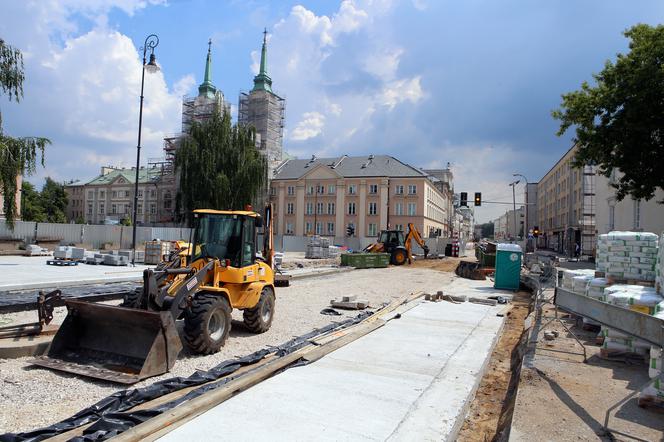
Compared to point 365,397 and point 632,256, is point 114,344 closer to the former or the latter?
point 365,397

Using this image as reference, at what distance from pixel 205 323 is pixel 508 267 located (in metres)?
16.4

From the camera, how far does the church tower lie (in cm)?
7631

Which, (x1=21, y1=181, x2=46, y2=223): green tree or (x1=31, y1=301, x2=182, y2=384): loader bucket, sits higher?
(x1=21, y1=181, x2=46, y2=223): green tree

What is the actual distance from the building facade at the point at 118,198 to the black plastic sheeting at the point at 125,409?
7461 centimetres

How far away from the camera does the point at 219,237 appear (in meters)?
9.12

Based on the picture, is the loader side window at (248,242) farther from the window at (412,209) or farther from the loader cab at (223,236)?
the window at (412,209)

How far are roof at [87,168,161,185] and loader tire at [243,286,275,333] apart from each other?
79521mm

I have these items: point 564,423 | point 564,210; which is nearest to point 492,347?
point 564,423

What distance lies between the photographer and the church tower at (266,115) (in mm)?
76312

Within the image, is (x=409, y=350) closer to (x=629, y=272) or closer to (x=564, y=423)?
(x=564, y=423)

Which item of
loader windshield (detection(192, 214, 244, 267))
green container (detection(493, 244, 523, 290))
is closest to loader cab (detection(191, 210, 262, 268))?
loader windshield (detection(192, 214, 244, 267))

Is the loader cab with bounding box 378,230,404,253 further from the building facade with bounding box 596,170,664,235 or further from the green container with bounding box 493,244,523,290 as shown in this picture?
the green container with bounding box 493,244,523,290

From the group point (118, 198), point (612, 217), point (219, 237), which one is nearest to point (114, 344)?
point (219, 237)

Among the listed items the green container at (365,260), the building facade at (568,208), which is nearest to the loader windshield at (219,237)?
the green container at (365,260)
